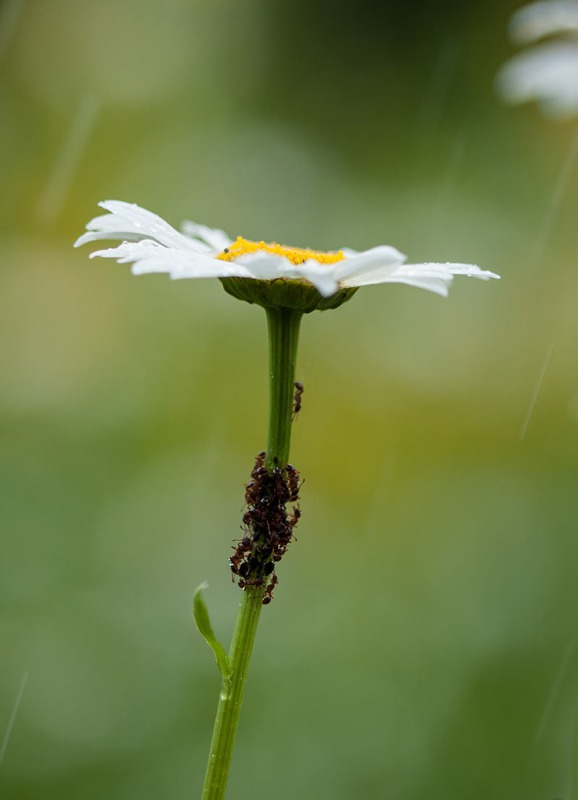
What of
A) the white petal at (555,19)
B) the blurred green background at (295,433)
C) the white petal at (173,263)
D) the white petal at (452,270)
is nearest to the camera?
the white petal at (173,263)

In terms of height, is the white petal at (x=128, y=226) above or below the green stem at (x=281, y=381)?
above

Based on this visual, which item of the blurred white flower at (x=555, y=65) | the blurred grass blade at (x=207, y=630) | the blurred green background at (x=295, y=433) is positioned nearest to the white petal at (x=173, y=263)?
the blurred grass blade at (x=207, y=630)

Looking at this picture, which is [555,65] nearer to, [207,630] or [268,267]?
[268,267]

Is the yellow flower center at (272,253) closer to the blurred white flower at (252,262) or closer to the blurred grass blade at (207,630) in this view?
the blurred white flower at (252,262)

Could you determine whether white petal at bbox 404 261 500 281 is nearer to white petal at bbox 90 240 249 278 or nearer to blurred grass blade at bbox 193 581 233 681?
white petal at bbox 90 240 249 278

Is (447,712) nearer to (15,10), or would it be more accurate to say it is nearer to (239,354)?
(239,354)

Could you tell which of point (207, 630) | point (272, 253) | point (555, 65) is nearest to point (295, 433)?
point (555, 65)

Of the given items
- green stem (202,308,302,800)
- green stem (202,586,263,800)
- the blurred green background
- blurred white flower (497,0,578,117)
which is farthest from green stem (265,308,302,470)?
blurred white flower (497,0,578,117)
